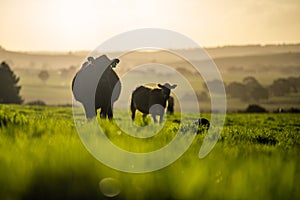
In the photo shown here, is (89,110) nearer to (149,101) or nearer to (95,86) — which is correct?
(95,86)

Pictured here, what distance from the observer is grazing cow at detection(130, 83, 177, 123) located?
22.9 metres

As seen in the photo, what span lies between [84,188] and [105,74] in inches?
434

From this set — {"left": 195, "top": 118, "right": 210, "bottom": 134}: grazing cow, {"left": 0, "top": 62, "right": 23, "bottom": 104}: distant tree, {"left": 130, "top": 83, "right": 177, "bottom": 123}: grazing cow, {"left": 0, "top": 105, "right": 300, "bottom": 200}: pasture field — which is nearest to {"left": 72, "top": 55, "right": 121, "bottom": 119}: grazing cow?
{"left": 195, "top": 118, "right": 210, "bottom": 134}: grazing cow

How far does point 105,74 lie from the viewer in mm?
14273

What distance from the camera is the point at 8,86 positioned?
271 feet

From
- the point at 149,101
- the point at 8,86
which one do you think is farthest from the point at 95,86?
the point at 8,86

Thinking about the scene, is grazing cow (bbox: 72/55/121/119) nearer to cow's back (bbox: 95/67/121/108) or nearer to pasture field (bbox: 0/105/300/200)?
cow's back (bbox: 95/67/121/108)

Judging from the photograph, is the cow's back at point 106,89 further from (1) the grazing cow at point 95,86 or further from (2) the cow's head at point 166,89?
(2) the cow's head at point 166,89

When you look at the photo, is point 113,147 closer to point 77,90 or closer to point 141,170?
point 141,170

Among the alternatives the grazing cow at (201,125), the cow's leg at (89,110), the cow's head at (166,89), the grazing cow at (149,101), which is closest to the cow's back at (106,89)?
the cow's leg at (89,110)

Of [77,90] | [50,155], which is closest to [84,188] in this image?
[50,155]

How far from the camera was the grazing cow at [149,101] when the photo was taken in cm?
2294

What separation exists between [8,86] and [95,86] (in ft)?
240

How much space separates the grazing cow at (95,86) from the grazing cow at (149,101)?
28.6 ft
